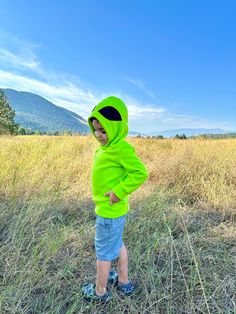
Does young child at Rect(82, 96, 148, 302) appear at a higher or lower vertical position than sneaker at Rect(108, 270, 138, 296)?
higher

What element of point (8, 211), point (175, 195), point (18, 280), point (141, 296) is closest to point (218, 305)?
point (141, 296)

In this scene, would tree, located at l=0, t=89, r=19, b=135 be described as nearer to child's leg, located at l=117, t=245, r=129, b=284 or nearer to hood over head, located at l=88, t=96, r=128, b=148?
child's leg, located at l=117, t=245, r=129, b=284

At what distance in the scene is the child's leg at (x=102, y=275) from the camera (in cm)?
178

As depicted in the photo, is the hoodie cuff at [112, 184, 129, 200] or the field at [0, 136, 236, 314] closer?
the hoodie cuff at [112, 184, 129, 200]

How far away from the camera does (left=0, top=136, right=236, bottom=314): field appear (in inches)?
72.1

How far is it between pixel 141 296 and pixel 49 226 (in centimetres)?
109

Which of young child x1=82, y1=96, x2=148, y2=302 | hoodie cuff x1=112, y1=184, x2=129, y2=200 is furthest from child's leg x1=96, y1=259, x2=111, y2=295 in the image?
hoodie cuff x1=112, y1=184, x2=129, y2=200

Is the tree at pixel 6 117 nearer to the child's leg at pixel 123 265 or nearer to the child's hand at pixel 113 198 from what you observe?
the child's leg at pixel 123 265

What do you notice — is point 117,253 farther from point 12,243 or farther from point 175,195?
point 175,195

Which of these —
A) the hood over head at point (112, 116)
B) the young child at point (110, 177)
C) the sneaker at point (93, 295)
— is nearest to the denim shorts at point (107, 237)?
the young child at point (110, 177)

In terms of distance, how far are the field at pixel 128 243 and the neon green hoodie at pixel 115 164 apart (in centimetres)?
43

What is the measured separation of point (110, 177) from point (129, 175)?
140 millimetres

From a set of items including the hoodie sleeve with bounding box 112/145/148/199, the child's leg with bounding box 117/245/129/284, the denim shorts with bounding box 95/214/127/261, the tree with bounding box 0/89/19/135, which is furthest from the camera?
the tree with bounding box 0/89/19/135

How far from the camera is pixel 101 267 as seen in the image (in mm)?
1779
